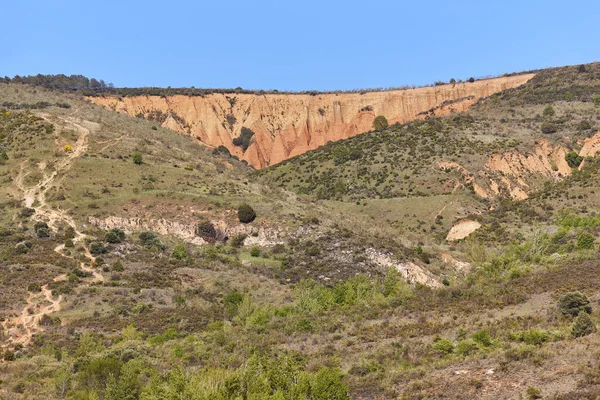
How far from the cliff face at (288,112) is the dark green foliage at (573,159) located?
38124mm

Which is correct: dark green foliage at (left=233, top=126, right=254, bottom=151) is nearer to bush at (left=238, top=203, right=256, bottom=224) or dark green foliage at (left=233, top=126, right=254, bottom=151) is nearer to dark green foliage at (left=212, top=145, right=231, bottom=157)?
dark green foliage at (left=212, top=145, right=231, bottom=157)

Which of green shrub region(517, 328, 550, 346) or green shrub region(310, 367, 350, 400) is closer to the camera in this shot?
green shrub region(310, 367, 350, 400)

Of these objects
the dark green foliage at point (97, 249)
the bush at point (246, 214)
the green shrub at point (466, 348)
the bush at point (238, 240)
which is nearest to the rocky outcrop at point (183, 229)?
the bush at point (238, 240)

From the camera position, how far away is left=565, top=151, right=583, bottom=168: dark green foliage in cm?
8862

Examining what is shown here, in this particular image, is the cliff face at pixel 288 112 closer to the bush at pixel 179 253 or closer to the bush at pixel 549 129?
the bush at pixel 549 129

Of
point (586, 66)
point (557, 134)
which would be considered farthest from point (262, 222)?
point (586, 66)

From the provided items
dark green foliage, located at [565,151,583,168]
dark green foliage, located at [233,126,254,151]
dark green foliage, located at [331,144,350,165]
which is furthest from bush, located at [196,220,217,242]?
dark green foliage, located at [233,126,254,151]

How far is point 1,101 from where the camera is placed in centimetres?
10350

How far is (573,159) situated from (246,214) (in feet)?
159

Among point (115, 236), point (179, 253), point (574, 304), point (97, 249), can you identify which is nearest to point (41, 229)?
point (97, 249)

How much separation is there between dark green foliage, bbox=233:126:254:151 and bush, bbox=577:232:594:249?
278ft

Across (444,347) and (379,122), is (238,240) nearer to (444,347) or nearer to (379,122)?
(444,347)

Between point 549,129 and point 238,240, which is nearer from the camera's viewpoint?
point 238,240

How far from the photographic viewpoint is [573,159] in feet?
292
